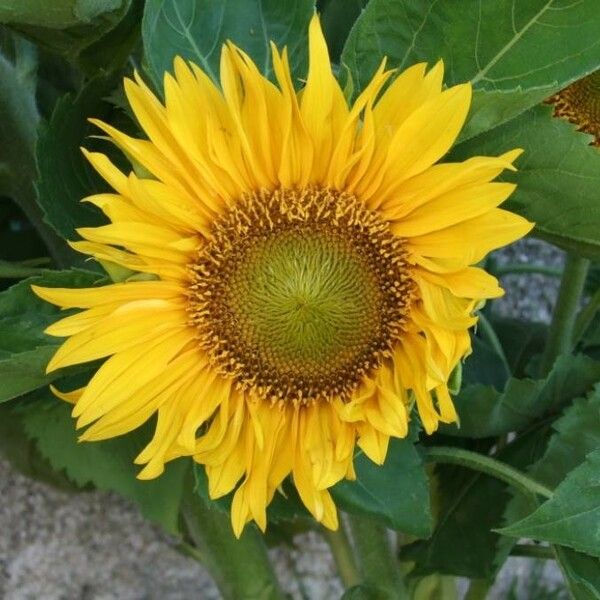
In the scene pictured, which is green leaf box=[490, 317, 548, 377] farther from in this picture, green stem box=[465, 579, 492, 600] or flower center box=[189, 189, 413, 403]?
flower center box=[189, 189, 413, 403]

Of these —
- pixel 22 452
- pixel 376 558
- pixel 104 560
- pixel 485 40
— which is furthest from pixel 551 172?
pixel 104 560

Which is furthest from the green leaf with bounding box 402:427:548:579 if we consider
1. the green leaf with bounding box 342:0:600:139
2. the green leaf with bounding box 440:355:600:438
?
the green leaf with bounding box 342:0:600:139

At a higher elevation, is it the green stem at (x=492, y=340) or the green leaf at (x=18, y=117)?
the green leaf at (x=18, y=117)

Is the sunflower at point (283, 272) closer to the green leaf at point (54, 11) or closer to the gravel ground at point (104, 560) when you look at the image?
the green leaf at point (54, 11)

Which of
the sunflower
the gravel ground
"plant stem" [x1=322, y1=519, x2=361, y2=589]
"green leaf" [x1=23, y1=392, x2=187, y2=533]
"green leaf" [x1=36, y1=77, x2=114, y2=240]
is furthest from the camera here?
the gravel ground

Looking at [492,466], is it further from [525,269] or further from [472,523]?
[525,269]

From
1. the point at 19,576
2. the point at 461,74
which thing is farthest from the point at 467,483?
the point at 19,576

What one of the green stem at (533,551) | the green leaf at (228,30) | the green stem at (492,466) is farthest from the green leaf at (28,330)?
the green stem at (533,551)

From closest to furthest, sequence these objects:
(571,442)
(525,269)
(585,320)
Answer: (571,442) → (585,320) → (525,269)
